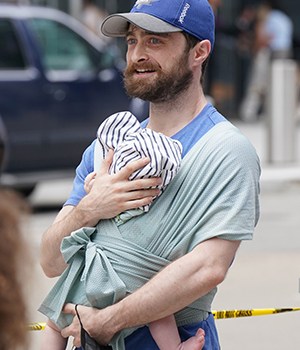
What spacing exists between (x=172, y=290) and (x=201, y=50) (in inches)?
28.0

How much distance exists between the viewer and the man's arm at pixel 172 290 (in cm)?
327

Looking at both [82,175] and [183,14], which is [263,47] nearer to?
[82,175]

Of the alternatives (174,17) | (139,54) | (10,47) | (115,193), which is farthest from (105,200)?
(10,47)

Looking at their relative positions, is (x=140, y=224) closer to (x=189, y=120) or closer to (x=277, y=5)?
(x=189, y=120)

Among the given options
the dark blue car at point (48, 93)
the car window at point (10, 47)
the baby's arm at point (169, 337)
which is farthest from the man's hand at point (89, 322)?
the car window at point (10, 47)

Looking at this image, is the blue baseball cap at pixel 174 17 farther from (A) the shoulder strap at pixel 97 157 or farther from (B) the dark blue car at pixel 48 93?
(B) the dark blue car at pixel 48 93

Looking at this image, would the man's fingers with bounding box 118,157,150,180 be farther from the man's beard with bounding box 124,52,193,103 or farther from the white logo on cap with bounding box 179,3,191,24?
the white logo on cap with bounding box 179,3,191,24

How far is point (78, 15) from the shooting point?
23438 millimetres

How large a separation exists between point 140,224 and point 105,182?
Result: 0.55 ft

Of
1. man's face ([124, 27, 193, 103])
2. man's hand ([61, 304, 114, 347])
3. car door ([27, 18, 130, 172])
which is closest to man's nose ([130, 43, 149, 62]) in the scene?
man's face ([124, 27, 193, 103])

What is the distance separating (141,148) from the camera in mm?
3316

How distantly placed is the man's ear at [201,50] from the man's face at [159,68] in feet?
0.10

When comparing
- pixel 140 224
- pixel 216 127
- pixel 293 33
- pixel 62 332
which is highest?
pixel 216 127

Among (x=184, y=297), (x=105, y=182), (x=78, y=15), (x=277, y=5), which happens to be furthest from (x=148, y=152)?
(x=277, y=5)
